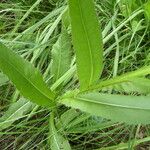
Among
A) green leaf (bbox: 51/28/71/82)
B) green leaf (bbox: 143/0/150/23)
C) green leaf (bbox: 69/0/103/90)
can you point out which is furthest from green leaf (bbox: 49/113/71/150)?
green leaf (bbox: 143/0/150/23)

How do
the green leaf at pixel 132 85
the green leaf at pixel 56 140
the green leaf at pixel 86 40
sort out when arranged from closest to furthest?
the green leaf at pixel 86 40
the green leaf at pixel 132 85
the green leaf at pixel 56 140

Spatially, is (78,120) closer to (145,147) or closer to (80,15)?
(145,147)

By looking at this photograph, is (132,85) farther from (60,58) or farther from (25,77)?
(60,58)

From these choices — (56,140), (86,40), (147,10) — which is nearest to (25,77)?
(86,40)

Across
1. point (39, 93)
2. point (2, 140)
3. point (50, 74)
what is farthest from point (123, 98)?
point (2, 140)

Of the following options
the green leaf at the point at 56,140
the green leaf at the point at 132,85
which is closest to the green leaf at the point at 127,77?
the green leaf at the point at 132,85

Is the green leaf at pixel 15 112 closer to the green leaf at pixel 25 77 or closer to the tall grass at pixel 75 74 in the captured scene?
the tall grass at pixel 75 74
